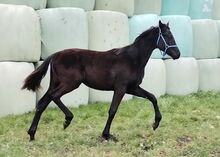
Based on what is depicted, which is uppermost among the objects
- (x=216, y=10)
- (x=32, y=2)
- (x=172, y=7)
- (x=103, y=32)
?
(x=32, y=2)

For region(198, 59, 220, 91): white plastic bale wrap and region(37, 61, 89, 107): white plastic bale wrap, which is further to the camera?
region(198, 59, 220, 91): white plastic bale wrap

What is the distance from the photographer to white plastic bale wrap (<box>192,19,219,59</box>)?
10352 mm

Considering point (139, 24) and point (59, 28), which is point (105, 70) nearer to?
point (59, 28)

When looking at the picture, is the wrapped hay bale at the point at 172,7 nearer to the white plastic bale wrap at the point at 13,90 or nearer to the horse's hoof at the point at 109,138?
the white plastic bale wrap at the point at 13,90

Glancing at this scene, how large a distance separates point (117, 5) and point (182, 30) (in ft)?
5.23

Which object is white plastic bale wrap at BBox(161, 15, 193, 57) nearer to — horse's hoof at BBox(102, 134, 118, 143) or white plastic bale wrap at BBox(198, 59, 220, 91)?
white plastic bale wrap at BBox(198, 59, 220, 91)

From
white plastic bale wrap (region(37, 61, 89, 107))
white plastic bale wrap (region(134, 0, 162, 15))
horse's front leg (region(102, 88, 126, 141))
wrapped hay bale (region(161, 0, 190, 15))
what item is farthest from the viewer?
wrapped hay bale (region(161, 0, 190, 15))

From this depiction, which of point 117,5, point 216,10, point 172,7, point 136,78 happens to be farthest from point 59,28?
point 216,10

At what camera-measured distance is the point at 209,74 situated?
10523mm

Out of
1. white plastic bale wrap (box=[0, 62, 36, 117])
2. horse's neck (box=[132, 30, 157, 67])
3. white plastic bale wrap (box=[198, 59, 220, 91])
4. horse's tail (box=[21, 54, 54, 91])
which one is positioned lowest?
white plastic bale wrap (box=[198, 59, 220, 91])

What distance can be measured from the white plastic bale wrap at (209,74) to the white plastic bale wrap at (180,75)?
55cm

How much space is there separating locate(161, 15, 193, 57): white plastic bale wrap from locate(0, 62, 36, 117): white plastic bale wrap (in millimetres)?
3352

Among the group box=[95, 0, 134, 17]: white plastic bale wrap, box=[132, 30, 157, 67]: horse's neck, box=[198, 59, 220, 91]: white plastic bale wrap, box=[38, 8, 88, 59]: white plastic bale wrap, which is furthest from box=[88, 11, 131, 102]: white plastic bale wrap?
box=[132, 30, 157, 67]: horse's neck

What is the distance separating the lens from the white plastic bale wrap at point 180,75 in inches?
382
